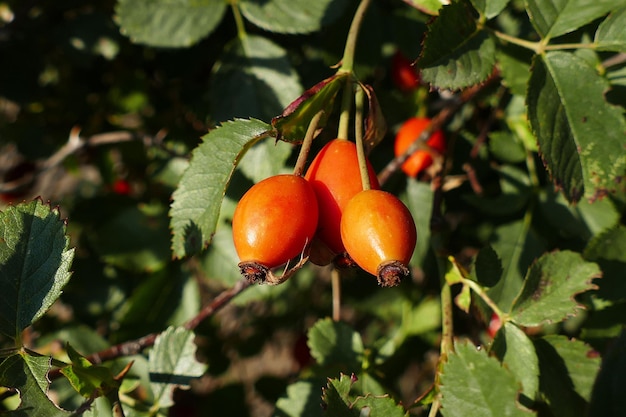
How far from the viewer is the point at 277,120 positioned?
4.17ft

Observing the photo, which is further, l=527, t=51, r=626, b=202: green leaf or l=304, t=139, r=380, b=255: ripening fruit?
l=527, t=51, r=626, b=202: green leaf

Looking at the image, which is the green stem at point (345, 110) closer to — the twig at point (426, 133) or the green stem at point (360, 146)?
the green stem at point (360, 146)

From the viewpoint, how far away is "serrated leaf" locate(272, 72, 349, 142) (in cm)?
129

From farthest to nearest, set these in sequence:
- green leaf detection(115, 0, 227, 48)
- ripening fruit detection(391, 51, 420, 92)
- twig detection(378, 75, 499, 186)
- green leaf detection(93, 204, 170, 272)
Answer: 1. ripening fruit detection(391, 51, 420, 92)
2. green leaf detection(93, 204, 170, 272)
3. green leaf detection(115, 0, 227, 48)
4. twig detection(378, 75, 499, 186)

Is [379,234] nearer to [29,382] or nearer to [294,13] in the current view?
[29,382]

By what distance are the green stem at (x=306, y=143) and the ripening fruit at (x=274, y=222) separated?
68mm

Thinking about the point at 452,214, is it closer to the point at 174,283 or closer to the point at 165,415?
the point at 174,283

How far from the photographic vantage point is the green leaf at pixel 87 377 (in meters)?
1.36

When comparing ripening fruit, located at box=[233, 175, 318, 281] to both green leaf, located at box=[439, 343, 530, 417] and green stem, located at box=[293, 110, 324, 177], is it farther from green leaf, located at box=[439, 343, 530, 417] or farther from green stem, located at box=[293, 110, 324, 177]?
green leaf, located at box=[439, 343, 530, 417]

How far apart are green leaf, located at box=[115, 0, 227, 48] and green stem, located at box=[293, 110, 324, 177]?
0.87m

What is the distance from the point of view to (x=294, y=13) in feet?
6.61

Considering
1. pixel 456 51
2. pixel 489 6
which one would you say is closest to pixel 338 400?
pixel 456 51

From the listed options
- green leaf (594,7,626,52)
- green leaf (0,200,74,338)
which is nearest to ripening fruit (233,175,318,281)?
green leaf (0,200,74,338)

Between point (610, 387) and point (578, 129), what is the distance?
2.27 feet
